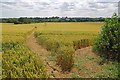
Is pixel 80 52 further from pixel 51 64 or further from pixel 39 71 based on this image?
pixel 39 71

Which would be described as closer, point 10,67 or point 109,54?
point 10,67

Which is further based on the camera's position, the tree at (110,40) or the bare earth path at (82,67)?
the tree at (110,40)

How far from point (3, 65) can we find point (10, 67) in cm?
41

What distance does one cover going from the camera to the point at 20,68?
4980 mm

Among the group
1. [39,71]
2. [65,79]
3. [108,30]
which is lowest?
[65,79]

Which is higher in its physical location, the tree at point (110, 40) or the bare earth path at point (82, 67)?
the tree at point (110, 40)

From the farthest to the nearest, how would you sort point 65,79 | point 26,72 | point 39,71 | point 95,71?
point 95,71, point 65,79, point 39,71, point 26,72

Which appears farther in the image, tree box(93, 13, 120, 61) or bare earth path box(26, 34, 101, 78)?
tree box(93, 13, 120, 61)

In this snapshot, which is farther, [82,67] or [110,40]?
[110,40]

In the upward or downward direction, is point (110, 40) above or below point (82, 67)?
above

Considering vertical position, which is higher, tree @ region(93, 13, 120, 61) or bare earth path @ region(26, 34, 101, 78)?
tree @ region(93, 13, 120, 61)

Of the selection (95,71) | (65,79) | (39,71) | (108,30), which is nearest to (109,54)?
(108,30)

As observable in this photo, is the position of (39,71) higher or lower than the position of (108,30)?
lower

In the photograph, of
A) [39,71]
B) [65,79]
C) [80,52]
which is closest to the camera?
[39,71]
